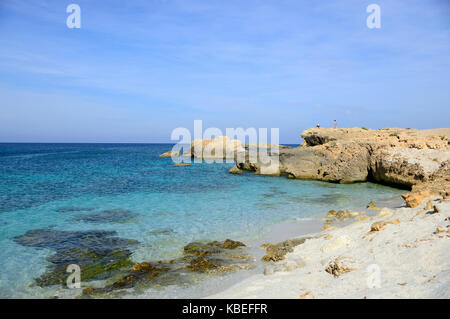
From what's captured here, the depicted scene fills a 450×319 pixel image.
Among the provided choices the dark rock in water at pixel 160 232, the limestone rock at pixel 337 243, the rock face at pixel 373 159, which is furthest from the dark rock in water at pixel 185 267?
the rock face at pixel 373 159

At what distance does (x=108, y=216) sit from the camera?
12.1 metres

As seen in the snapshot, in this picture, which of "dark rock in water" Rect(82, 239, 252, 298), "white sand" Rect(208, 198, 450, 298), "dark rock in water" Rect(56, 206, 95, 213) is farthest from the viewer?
"dark rock in water" Rect(56, 206, 95, 213)

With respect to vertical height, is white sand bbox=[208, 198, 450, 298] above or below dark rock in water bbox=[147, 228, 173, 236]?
above

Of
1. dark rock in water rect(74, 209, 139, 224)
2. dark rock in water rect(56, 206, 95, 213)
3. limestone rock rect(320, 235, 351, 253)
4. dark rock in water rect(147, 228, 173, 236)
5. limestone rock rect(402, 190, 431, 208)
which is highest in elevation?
limestone rock rect(402, 190, 431, 208)

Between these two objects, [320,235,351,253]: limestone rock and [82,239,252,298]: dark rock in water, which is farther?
[320,235,351,253]: limestone rock

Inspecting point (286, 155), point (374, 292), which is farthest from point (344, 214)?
point (286, 155)

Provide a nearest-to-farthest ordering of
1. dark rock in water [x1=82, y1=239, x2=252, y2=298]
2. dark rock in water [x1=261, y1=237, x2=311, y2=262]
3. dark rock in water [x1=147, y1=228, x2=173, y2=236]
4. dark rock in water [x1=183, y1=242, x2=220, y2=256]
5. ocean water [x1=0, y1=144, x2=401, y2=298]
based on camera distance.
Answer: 1. dark rock in water [x1=82, y1=239, x2=252, y2=298]
2. dark rock in water [x1=261, y1=237, x2=311, y2=262]
3. dark rock in water [x1=183, y1=242, x2=220, y2=256]
4. ocean water [x1=0, y1=144, x2=401, y2=298]
5. dark rock in water [x1=147, y1=228, x2=173, y2=236]

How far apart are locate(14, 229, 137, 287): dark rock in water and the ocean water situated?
24cm

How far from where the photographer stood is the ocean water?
26.4ft

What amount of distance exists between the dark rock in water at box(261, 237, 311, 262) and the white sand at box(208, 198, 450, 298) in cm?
24

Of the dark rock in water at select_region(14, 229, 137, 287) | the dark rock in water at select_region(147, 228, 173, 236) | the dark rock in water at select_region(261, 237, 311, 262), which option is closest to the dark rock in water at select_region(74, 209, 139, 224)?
the dark rock in water at select_region(14, 229, 137, 287)

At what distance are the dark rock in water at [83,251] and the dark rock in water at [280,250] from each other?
11.4 ft

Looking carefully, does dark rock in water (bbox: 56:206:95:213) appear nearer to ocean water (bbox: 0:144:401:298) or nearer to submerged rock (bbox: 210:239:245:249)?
ocean water (bbox: 0:144:401:298)

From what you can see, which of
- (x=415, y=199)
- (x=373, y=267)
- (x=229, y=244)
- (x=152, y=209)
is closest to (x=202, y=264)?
(x=229, y=244)
